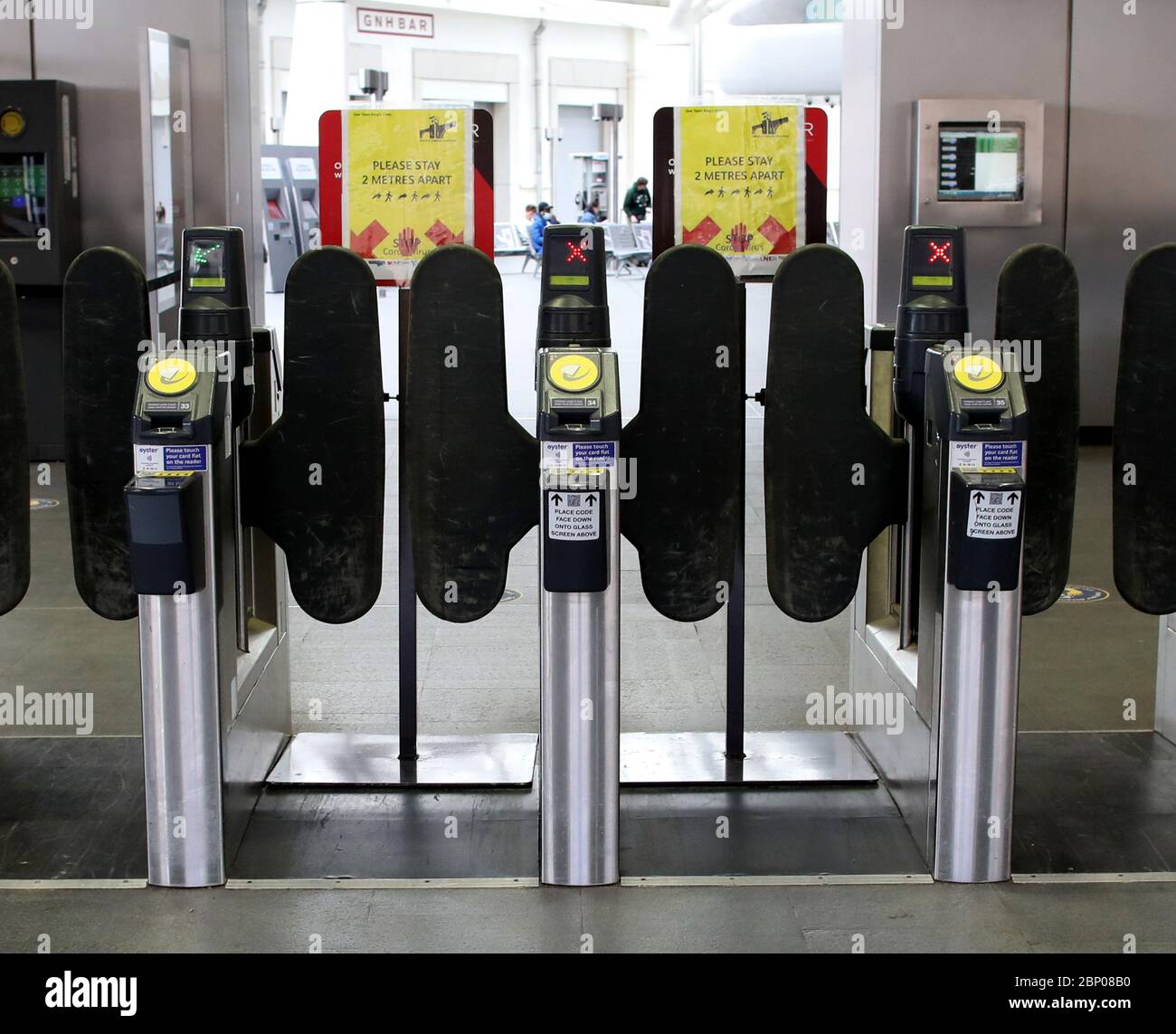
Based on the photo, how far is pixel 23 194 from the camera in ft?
22.7

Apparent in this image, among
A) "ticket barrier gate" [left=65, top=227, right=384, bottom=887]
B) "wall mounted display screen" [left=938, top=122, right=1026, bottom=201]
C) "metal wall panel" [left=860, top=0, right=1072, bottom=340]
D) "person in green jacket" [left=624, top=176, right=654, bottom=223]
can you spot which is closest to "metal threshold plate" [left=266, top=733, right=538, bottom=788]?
"ticket barrier gate" [left=65, top=227, right=384, bottom=887]

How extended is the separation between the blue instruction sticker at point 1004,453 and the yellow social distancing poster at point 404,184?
134 centimetres

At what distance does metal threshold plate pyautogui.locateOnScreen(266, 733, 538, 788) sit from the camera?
3.35 meters

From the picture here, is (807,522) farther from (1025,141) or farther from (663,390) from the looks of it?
(1025,141)

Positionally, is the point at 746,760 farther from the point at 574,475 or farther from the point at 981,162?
the point at 981,162

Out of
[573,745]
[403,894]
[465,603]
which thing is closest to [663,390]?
[465,603]

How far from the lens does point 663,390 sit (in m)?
3.23

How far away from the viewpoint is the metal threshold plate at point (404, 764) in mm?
3350

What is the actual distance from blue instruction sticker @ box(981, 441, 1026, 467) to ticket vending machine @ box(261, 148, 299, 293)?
15.2 metres

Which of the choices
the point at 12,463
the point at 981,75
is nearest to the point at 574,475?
the point at 12,463

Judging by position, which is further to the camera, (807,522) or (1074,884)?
(807,522)

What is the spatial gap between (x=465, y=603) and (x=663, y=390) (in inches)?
26.3

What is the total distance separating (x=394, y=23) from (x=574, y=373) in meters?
22.6

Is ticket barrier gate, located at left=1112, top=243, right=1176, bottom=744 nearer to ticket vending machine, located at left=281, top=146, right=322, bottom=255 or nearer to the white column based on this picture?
ticket vending machine, located at left=281, top=146, right=322, bottom=255
